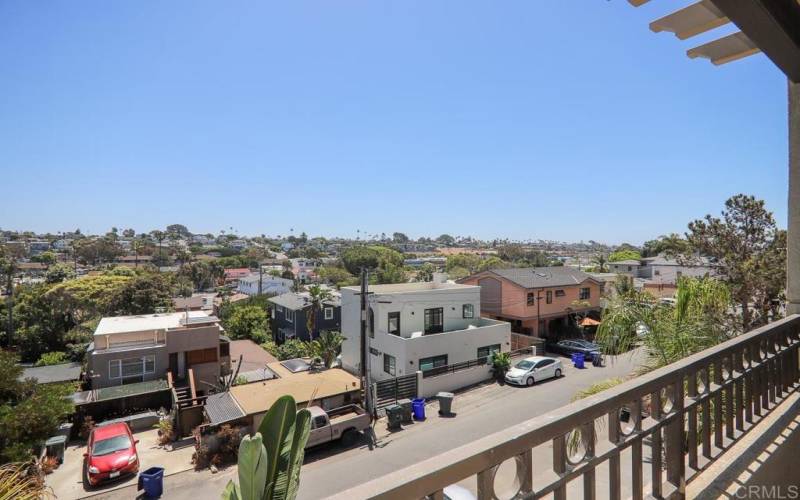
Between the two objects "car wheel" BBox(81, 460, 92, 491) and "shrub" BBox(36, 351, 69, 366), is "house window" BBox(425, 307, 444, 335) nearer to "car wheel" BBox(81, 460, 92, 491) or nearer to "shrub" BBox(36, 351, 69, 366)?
"car wheel" BBox(81, 460, 92, 491)

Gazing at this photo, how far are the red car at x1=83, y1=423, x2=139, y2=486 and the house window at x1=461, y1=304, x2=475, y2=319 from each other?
564 inches

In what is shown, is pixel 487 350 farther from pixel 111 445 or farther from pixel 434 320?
pixel 111 445

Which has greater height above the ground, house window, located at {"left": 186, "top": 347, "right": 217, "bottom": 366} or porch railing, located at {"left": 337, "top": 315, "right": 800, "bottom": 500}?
porch railing, located at {"left": 337, "top": 315, "right": 800, "bottom": 500}

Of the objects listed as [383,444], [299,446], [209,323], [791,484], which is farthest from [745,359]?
[209,323]

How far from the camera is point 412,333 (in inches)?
751

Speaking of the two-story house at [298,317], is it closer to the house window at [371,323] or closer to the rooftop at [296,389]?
the house window at [371,323]

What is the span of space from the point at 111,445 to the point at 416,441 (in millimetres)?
8673

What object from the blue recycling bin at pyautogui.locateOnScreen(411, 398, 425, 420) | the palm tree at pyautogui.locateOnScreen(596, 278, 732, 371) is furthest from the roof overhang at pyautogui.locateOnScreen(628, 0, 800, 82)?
the blue recycling bin at pyautogui.locateOnScreen(411, 398, 425, 420)

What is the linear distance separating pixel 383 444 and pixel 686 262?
374 inches

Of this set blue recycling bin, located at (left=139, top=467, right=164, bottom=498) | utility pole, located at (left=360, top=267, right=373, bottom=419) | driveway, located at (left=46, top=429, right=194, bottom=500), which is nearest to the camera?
blue recycling bin, located at (left=139, top=467, right=164, bottom=498)

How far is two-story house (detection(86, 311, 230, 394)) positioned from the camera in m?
16.6

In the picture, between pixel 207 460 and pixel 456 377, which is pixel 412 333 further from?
pixel 207 460
